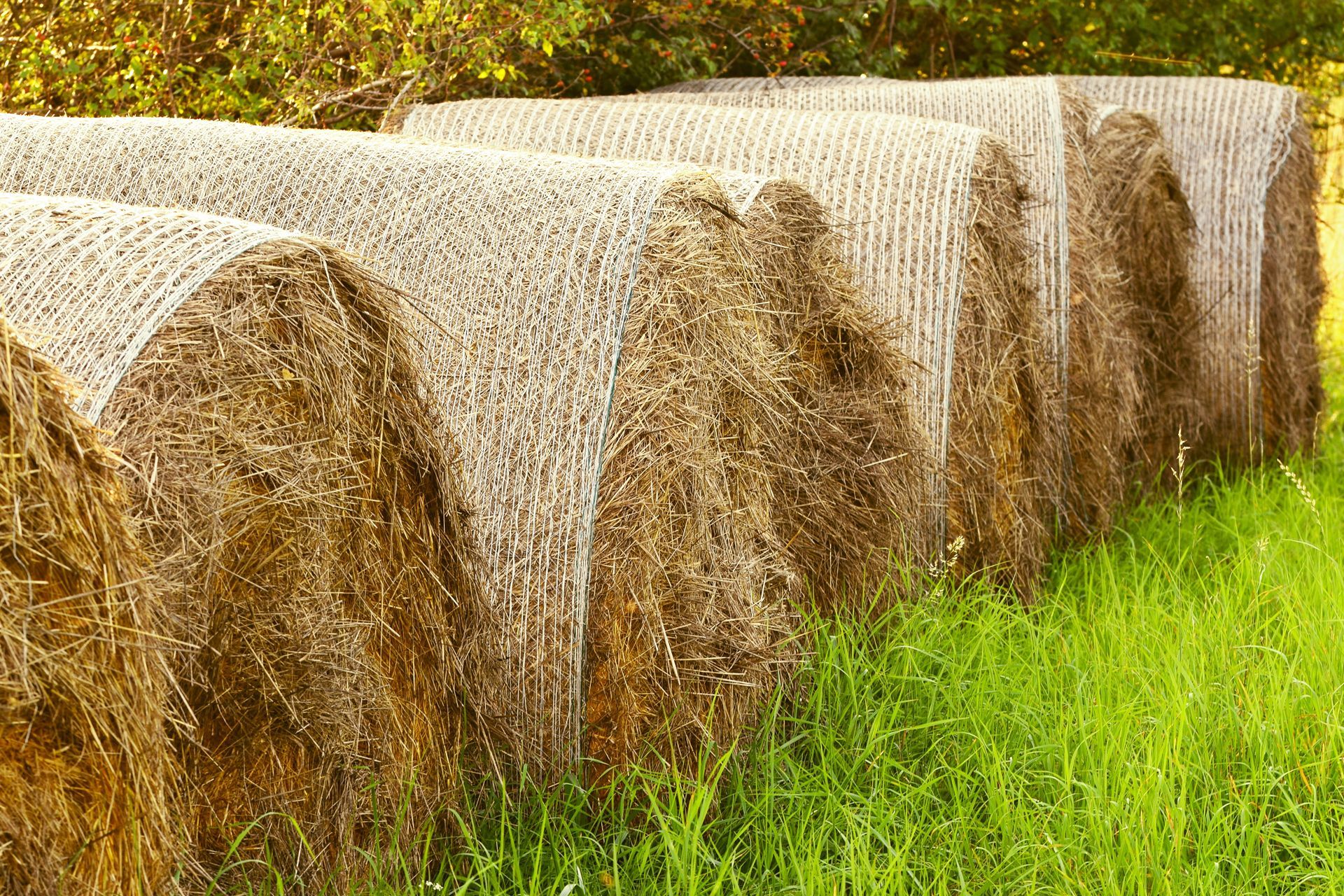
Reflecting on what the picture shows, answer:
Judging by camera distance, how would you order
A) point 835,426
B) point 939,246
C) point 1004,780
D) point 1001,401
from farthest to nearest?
point 1001,401 → point 939,246 → point 835,426 → point 1004,780

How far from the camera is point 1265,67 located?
9.52 meters

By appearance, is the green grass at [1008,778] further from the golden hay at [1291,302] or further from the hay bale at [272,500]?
the golden hay at [1291,302]

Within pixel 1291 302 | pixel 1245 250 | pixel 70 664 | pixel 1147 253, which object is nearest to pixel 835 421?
pixel 70 664

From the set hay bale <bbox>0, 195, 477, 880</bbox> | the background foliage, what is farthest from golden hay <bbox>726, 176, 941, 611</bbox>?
the background foliage

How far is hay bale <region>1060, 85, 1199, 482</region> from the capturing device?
205 inches

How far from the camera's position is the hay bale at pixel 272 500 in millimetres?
1965

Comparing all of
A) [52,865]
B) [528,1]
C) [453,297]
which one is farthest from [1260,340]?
[52,865]

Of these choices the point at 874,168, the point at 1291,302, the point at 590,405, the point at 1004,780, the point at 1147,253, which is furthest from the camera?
the point at 1291,302

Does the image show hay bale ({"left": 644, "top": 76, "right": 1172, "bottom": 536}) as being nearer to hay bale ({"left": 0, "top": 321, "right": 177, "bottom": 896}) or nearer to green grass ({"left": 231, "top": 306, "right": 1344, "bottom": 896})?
green grass ({"left": 231, "top": 306, "right": 1344, "bottom": 896})

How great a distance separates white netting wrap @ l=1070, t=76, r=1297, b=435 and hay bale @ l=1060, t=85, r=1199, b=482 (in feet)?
0.36

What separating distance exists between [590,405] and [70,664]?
1259 millimetres

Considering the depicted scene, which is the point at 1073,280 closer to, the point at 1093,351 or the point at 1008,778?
the point at 1093,351

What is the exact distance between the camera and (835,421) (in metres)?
3.59

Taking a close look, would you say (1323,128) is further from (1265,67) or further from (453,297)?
(453,297)
